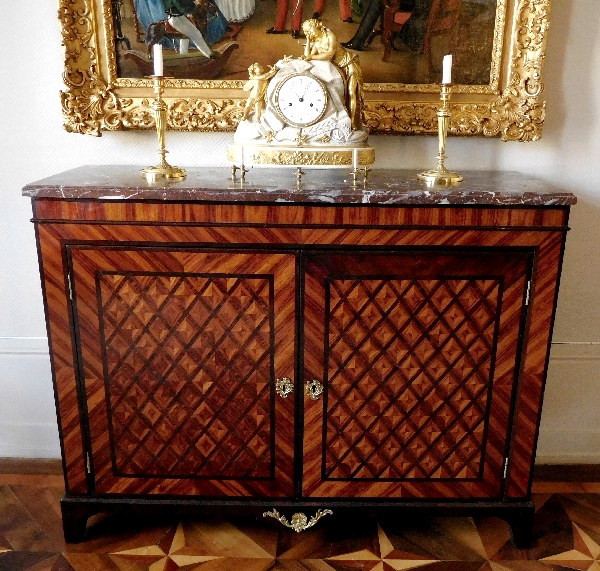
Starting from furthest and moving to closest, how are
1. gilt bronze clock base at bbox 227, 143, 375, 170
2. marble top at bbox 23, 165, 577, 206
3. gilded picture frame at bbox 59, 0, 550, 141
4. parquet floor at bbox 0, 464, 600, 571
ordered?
1. gilded picture frame at bbox 59, 0, 550, 141
2. parquet floor at bbox 0, 464, 600, 571
3. gilt bronze clock base at bbox 227, 143, 375, 170
4. marble top at bbox 23, 165, 577, 206

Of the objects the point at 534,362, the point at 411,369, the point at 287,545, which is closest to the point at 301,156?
the point at 411,369

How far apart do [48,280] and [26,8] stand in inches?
32.1

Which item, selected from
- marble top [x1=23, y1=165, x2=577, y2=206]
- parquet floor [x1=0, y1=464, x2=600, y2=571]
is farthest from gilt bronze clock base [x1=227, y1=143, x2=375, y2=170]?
parquet floor [x1=0, y1=464, x2=600, y2=571]

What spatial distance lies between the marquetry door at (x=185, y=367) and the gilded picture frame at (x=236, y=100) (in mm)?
509

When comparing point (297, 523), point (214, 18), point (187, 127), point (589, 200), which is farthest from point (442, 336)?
point (214, 18)

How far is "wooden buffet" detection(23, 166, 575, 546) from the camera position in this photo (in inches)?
48.3

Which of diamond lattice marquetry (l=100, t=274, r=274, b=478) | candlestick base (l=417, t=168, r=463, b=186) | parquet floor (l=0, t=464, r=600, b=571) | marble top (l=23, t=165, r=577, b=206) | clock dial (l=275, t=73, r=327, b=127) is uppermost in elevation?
clock dial (l=275, t=73, r=327, b=127)

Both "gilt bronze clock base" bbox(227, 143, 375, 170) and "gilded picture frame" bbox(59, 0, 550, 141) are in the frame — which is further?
"gilded picture frame" bbox(59, 0, 550, 141)

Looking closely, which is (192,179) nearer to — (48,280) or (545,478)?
(48,280)

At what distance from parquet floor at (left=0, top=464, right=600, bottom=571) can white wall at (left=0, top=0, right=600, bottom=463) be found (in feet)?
1.01

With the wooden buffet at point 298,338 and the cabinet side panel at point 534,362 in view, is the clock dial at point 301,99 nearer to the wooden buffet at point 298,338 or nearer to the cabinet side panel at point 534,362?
the wooden buffet at point 298,338

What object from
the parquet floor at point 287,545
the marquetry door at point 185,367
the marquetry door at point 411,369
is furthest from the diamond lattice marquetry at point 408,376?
the parquet floor at point 287,545

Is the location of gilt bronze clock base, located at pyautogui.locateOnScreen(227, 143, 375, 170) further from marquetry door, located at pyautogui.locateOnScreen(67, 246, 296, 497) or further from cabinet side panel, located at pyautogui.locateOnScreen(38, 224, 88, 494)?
cabinet side panel, located at pyautogui.locateOnScreen(38, 224, 88, 494)

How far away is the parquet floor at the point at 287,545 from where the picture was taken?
144cm
